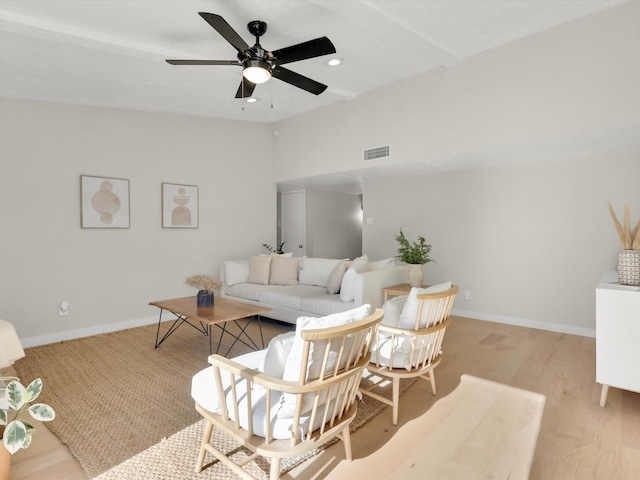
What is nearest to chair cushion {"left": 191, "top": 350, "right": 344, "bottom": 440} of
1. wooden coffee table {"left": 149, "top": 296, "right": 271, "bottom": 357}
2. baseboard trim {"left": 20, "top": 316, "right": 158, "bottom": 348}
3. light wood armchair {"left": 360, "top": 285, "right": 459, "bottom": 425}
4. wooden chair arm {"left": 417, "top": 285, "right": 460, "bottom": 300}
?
light wood armchair {"left": 360, "top": 285, "right": 459, "bottom": 425}

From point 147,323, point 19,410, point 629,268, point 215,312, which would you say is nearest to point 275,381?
point 19,410

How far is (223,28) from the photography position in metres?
2.25

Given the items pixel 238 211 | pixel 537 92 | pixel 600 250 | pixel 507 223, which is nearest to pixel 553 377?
pixel 600 250

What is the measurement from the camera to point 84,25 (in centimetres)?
262

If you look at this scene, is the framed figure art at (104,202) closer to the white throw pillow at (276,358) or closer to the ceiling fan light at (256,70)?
the ceiling fan light at (256,70)

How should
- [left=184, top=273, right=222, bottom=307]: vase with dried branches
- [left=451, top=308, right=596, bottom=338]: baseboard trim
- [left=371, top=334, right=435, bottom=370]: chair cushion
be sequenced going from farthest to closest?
[left=451, top=308, right=596, bottom=338]: baseboard trim, [left=184, top=273, right=222, bottom=307]: vase with dried branches, [left=371, top=334, right=435, bottom=370]: chair cushion

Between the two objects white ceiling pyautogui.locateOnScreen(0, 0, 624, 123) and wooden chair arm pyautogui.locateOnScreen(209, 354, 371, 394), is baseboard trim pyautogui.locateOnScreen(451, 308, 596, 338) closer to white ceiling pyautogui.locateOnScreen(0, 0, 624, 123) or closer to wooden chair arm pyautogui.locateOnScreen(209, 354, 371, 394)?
white ceiling pyautogui.locateOnScreen(0, 0, 624, 123)

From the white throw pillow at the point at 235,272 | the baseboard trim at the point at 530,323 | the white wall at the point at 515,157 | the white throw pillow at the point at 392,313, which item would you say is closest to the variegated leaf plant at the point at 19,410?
the white throw pillow at the point at 392,313

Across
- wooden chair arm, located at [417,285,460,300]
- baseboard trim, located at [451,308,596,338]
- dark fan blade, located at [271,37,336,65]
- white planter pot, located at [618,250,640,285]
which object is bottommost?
baseboard trim, located at [451,308,596,338]

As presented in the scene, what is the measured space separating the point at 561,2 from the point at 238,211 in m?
4.52

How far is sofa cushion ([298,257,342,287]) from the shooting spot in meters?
4.64

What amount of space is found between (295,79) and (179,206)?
2.78 m

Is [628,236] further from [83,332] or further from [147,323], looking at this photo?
[83,332]

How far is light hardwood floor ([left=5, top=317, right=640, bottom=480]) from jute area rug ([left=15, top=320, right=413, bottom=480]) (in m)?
0.11
